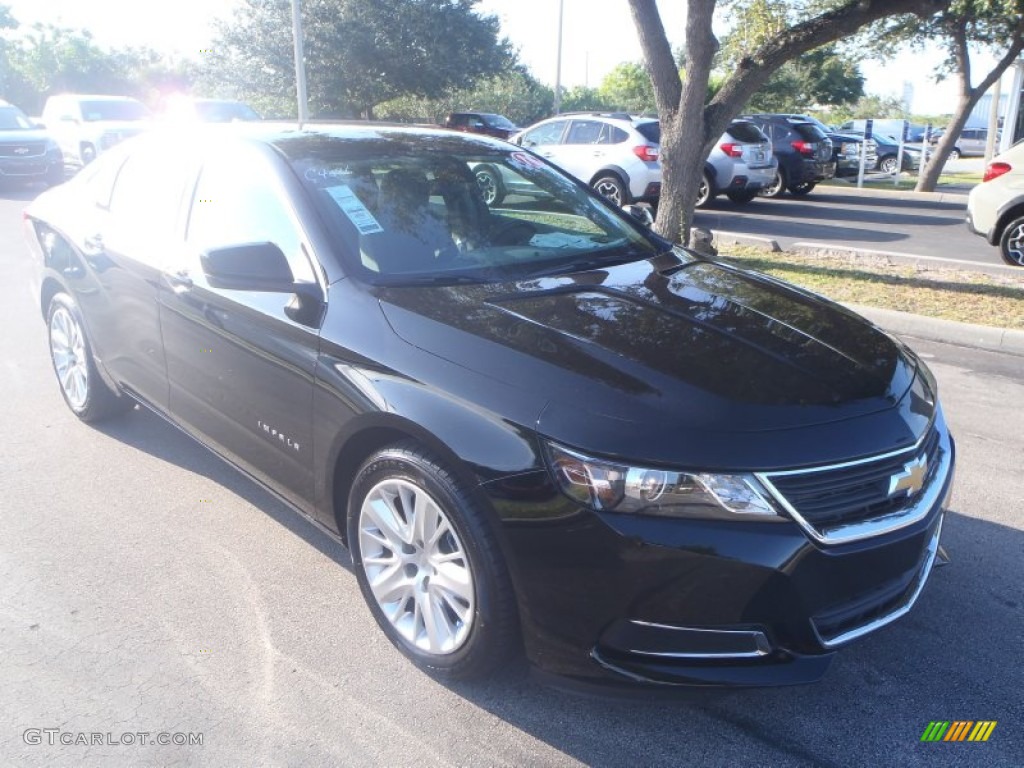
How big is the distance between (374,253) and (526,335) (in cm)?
81

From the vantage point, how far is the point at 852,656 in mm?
3018

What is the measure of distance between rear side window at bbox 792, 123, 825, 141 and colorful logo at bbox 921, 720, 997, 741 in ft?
55.8

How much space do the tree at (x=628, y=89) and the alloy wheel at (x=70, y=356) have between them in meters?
34.7

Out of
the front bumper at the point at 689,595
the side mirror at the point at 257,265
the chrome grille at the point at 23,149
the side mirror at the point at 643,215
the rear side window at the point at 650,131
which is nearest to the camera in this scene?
the front bumper at the point at 689,595

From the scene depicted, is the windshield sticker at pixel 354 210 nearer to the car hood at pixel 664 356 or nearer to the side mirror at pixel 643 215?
the car hood at pixel 664 356

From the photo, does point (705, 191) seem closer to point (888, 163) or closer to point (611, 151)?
point (611, 151)

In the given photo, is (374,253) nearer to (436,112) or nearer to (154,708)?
(154,708)

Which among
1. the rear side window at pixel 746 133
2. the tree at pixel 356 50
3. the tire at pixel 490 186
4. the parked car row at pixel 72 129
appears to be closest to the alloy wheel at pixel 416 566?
the tire at pixel 490 186

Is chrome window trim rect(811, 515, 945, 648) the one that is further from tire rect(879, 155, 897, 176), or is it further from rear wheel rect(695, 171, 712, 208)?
tire rect(879, 155, 897, 176)

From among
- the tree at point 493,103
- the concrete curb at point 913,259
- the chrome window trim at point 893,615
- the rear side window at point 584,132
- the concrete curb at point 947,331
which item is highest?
the tree at point 493,103

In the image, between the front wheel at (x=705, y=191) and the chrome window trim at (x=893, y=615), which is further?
the front wheel at (x=705, y=191)

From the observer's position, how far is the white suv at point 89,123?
18.1 metres

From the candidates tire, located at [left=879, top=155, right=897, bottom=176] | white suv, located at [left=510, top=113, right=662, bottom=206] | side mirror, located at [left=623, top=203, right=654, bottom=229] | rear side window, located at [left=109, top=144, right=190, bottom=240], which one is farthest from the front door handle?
tire, located at [left=879, top=155, right=897, bottom=176]

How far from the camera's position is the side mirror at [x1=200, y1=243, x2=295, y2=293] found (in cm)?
320
